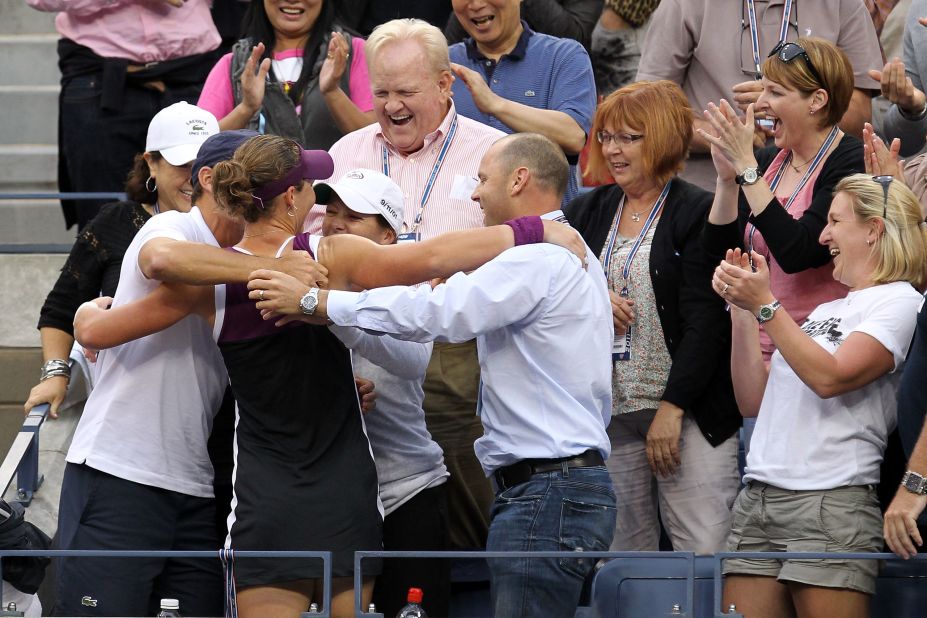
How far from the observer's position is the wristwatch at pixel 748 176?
172 inches

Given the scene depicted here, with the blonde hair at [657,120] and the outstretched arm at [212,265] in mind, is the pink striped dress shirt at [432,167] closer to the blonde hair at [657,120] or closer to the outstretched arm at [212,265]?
the blonde hair at [657,120]

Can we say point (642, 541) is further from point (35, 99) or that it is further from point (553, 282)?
point (35, 99)

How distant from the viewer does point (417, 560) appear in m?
4.14

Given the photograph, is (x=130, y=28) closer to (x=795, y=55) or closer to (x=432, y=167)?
(x=432, y=167)

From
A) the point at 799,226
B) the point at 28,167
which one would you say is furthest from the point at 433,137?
the point at 28,167

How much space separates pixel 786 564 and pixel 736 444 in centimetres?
75

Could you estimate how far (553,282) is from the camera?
3.79 metres

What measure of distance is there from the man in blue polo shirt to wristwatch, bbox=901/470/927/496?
2.02 metres

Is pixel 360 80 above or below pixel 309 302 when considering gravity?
above

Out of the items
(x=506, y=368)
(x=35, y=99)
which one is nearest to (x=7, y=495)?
(x=506, y=368)

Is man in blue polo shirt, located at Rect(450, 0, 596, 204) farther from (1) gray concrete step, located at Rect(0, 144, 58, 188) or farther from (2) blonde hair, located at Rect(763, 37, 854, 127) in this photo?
(1) gray concrete step, located at Rect(0, 144, 58, 188)

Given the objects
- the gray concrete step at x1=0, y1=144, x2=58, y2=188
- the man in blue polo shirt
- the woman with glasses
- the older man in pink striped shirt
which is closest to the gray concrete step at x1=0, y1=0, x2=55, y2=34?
the gray concrete step at x1=0, y1=144, x2=58, y2=188

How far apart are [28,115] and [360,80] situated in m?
3.10

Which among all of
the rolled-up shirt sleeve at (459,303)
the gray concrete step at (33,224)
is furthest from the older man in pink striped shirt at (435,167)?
the gray concrete step at (33,224)
